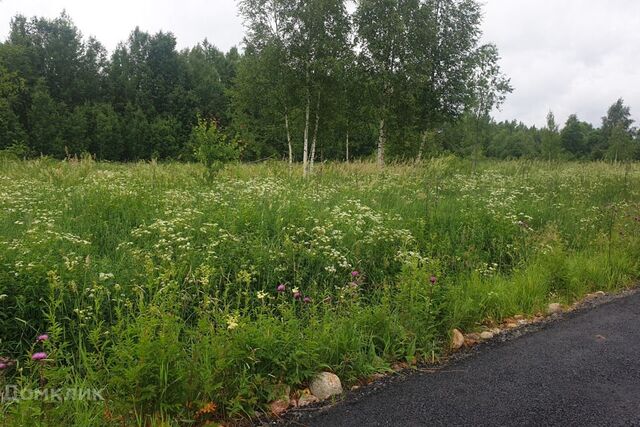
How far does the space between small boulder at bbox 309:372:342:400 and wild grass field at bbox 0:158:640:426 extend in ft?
0.32

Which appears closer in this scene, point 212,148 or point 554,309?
point 554,309

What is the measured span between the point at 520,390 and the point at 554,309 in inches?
91.1

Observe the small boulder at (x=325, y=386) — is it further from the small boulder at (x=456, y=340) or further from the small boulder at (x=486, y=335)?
the small boulder at (x=486, y=335)

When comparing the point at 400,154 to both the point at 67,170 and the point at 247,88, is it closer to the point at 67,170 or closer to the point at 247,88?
the point at 247,88

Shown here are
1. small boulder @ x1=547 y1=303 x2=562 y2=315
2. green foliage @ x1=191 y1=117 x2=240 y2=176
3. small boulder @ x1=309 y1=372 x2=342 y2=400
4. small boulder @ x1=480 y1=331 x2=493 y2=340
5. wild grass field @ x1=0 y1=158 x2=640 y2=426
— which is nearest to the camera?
wild grass field @ x1=0 y1=158 x2=640 y2=426

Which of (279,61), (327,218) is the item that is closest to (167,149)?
(279,61)

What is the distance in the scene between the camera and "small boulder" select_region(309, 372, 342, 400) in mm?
3279

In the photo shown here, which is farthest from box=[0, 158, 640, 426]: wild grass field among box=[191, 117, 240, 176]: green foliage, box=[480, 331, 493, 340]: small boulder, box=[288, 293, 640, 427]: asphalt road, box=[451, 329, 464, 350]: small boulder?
box=[191, 117, 240, 176]: green foliage

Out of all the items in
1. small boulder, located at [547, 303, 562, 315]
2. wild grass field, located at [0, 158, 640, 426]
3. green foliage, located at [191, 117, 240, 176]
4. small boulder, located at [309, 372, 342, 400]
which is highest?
green foliage, located at [191, 117, 240, 176]

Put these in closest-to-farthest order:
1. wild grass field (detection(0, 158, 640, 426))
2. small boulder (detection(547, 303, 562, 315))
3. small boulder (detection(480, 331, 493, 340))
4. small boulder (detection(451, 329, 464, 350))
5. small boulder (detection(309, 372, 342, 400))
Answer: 1. wild grass field (detection(0, 158, 640, 426))
2. small boulder (detection(309, 372, 342, 400))
3. small boulder (detection(451, 329, 464, 350))
4. small boulder (detection(480, 331, 493, 340))
5. small boulder (detection(547, 303, 562, 315))

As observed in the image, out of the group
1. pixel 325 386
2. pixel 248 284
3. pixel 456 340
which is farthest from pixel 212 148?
pixel 325 386

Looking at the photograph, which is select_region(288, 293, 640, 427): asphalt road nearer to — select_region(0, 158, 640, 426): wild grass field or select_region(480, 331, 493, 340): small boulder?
select_region(480, 331, 493, 340): small boulder

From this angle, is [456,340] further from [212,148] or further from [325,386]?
[212,148]

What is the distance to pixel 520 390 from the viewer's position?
10.8 feet
